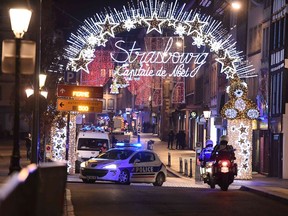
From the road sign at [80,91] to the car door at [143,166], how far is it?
291cm

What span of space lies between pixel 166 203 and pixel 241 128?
48.5 feet

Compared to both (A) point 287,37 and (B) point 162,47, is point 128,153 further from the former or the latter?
(B) point 162,47

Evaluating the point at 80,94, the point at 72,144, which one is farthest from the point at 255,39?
the point at 80,94

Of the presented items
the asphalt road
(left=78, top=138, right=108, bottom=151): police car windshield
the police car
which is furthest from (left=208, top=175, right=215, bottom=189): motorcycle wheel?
(left=78, top=138, right=108, bottom=151): police car windshield

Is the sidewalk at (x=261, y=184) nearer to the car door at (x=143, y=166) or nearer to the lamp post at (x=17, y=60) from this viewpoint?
the car door at (x=143, y=166)

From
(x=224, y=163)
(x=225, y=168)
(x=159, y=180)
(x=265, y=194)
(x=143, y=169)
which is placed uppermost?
(x=224, y=163)

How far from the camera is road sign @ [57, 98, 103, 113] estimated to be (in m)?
29.7

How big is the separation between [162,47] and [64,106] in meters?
26.8

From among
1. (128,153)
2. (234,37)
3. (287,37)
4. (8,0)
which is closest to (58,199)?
(128,153)

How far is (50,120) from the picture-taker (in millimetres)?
32250

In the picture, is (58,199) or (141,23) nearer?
(58,199)

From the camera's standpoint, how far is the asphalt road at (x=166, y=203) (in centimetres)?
1634

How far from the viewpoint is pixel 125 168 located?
2902 centimetres

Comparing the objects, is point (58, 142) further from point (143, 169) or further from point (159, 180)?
point (159, 180)
